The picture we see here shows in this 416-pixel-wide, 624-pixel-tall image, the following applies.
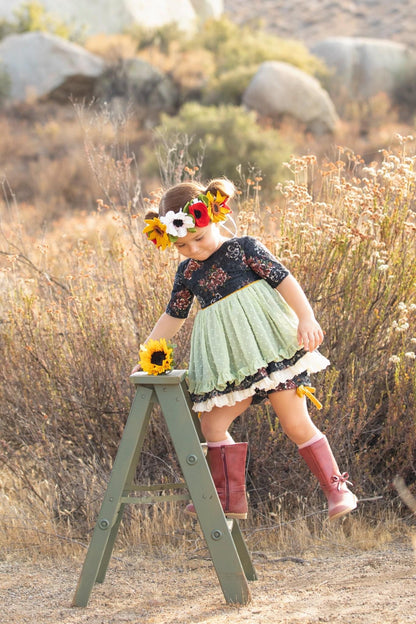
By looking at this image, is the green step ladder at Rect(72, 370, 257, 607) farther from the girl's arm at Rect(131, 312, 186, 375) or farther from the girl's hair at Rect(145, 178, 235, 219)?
the girl's hair at Rect(145, 178, 235, 219)

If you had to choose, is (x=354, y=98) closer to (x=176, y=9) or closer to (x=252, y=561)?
(x=176, y=9)

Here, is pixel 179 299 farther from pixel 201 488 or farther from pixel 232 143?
pixel 232 143

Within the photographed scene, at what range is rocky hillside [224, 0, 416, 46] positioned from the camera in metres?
31.2

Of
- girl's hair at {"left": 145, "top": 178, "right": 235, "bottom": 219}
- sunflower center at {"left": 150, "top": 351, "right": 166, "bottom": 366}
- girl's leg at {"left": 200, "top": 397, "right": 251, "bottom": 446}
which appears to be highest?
girl's hair at {"left": 145, "top": 178, "right": 235, "bottom": 219}

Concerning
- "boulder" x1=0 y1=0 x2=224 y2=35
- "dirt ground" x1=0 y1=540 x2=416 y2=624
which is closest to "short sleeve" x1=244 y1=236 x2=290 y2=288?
"dirt ground" x1=0 y1=540 x2=416 y2=624

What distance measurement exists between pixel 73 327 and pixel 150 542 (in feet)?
3.82

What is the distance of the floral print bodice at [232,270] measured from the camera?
2828 millimetres

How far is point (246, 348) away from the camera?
2738 mm

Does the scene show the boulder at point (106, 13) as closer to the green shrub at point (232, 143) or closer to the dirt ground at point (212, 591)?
the green shrub at point (232, 143)

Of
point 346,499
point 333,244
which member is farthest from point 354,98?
point 346,499

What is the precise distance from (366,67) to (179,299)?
746 inches

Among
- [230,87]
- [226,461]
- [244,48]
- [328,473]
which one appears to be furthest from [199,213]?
[244,48]

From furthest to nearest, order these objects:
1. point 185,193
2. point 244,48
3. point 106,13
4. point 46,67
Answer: point 106,13, point 244,48, point 46,67, point 185,193

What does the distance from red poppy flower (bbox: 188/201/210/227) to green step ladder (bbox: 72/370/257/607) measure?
549 mm
